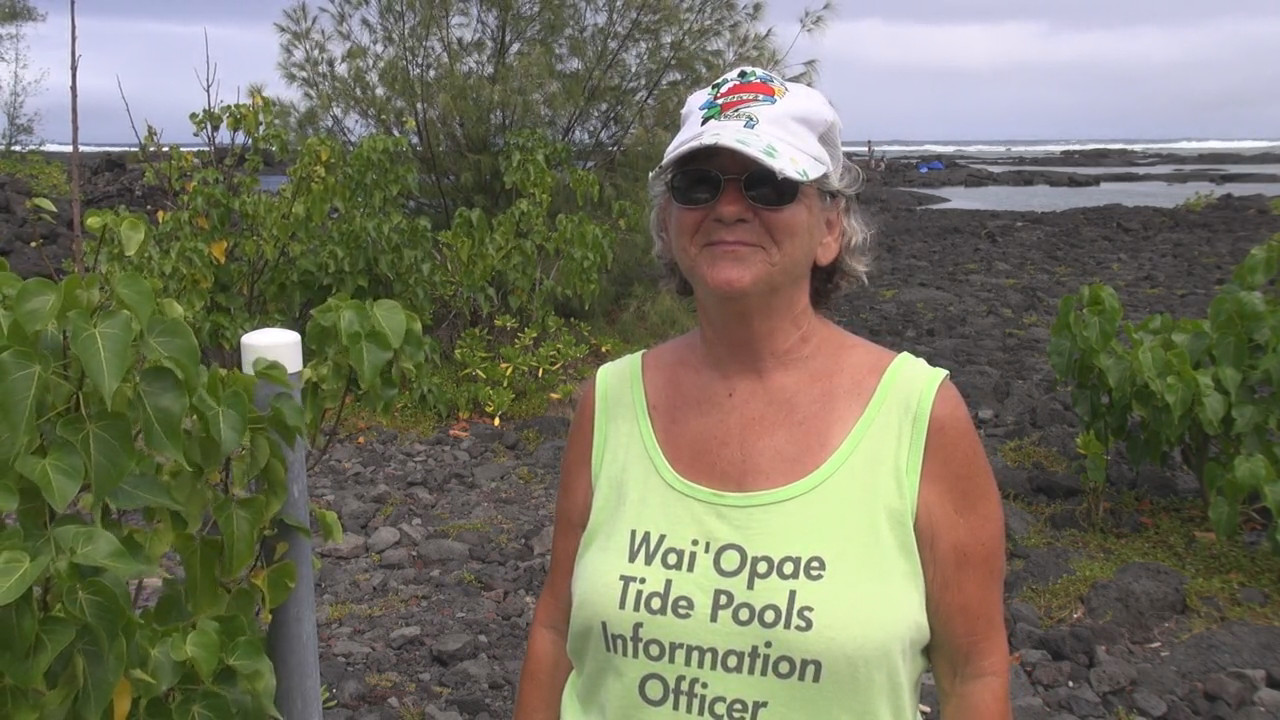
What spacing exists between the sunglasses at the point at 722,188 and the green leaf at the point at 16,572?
41.8 inches

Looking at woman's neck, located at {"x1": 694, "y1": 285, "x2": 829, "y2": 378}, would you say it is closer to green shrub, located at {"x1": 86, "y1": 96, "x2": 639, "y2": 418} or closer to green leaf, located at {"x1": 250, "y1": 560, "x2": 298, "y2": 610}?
green leaf, located at {"x1": 250, "y1": 560, "x2": 298, "y2": 610}

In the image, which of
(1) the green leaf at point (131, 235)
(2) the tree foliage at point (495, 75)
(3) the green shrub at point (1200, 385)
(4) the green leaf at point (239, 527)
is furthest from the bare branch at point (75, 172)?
(2) the tree foliage at point (495, 75)

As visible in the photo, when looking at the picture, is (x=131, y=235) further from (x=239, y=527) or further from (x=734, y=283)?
(x=734, y=283)

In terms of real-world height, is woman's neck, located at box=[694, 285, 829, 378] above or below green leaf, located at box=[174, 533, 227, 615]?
above

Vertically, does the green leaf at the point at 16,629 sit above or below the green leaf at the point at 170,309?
below

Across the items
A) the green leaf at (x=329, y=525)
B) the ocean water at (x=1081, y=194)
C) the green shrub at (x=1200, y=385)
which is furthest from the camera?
the ocean water at (x=1081, y=194)

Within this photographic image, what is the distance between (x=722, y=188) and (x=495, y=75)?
296 inches

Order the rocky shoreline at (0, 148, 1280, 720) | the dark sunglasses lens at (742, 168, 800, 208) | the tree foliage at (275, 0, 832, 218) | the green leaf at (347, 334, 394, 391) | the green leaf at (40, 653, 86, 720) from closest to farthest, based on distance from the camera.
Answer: the dark sunglasses lens at (742, 168, 800, 208)
the green leaf at (40, 653, 86, 720)
the green leaf at (347, 334, 394, 391)
the rocky shoreline at (0, 148, 1280, 720)
the tree foliage at (275, 0, 832, 218)

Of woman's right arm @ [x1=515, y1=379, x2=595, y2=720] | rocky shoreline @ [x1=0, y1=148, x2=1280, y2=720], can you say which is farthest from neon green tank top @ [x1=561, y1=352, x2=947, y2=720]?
rocky shoreline @ [x1=0, y1=148, x2=1280, y2=720]

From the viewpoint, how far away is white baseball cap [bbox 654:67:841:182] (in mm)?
1579

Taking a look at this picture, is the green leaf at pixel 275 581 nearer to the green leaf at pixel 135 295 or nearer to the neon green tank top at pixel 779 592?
the green leaf at pixel 135 295

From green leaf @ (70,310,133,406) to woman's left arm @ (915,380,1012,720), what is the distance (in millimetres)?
1158

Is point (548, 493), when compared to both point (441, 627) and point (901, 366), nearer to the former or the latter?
point (441, 627)

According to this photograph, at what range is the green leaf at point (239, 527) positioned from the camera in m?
2.10
